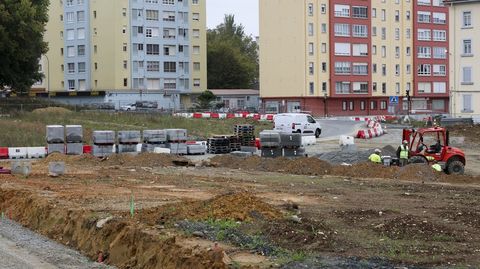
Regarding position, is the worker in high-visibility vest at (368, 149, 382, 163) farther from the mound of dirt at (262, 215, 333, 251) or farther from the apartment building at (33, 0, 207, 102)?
the apartment building at (33, 0, 207, 102)

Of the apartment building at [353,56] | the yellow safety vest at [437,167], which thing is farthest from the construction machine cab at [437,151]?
the apartment building at [353,56]

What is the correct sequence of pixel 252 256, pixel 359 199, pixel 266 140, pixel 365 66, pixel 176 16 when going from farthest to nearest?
pixel 176 16 → pixel 365 66 → pixel 266 140 → pixel 359 199 → pixel 252 256

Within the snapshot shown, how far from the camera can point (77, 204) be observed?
60.6 ft

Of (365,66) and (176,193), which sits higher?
(365,66)

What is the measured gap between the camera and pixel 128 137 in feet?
131

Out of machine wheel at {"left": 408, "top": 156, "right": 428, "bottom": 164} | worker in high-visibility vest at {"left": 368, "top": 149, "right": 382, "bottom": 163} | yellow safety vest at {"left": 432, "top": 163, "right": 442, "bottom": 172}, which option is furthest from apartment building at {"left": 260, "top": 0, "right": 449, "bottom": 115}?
yellow safety vest at {"left": 432, "top": 163, "right": 442, "bottom": 172}

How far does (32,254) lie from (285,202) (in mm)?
6558

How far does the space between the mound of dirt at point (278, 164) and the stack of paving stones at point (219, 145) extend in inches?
285

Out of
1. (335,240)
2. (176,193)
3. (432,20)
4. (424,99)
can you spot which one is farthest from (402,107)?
(335,240)

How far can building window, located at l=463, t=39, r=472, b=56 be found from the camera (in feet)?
240

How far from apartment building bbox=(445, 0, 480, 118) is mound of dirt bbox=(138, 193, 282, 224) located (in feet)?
196

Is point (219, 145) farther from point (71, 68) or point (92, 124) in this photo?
→ point (71, 68)

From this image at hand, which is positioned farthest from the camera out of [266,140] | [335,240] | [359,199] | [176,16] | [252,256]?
[176,16]

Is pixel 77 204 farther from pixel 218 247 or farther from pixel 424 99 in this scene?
pixel 424 99
